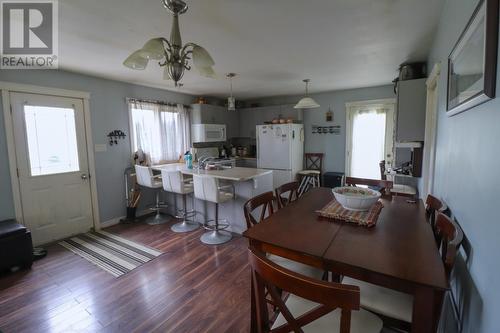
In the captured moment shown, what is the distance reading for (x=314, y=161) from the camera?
557cm

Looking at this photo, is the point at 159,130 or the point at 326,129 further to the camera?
the point at 326,129

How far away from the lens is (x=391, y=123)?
4.67m

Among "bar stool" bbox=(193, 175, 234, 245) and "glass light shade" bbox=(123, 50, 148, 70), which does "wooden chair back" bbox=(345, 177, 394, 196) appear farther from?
"glass light shade" bbox=(123, 50, 148, 70)

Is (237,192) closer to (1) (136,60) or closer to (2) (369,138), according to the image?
(1) (136,60)

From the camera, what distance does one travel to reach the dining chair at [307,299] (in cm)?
79

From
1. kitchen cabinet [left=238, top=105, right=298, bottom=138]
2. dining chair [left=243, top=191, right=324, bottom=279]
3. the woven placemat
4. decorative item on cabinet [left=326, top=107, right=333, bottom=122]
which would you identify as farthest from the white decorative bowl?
kitchen cabinet [left=238, top=105, right=298, bottom=138]

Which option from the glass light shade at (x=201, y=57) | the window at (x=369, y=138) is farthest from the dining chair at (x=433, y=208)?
the window at (x=369, y=138)

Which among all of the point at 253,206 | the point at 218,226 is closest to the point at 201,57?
the point at 253,206

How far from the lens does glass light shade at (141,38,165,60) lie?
4.91 ft

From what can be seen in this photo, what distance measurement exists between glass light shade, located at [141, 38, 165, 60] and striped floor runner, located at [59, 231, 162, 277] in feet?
7.35

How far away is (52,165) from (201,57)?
304 centimetres

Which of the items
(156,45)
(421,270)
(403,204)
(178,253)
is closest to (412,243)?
(421,270)

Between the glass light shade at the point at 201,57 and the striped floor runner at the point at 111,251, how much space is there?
2294 millimetres

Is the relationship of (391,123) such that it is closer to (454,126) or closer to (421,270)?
(454,126)
